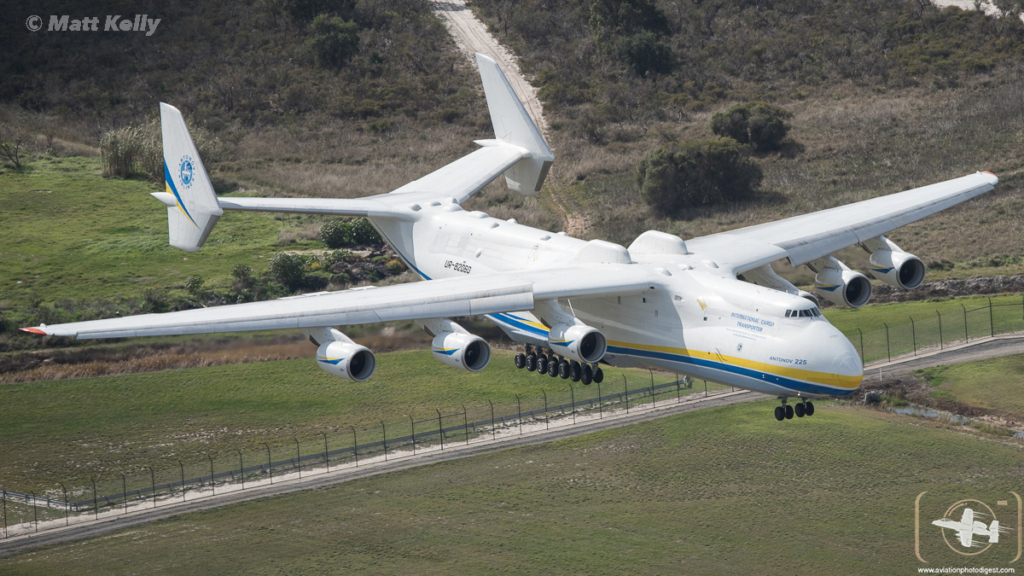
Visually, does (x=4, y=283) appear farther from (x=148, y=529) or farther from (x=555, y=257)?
Answer: (x=555, y=257)

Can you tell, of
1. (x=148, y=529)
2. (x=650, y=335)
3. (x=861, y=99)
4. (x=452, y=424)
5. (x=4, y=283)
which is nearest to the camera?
(x=650, y=335)

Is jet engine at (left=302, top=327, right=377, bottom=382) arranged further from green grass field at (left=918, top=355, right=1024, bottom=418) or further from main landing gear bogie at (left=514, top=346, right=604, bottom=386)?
green grass field at (left=918, top=355, right=1024, bottom=418)

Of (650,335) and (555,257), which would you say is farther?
(555,257)

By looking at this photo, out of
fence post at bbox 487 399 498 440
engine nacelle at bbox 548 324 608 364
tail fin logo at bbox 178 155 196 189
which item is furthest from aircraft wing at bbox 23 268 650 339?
fence post at bbox 487 399 498 440

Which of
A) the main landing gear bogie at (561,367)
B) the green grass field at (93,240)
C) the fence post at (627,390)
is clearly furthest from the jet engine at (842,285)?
the green grass field at (93,240)

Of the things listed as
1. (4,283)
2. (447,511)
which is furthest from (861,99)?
(4,283)

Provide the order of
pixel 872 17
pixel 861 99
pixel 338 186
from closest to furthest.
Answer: pixel 338 186, pixel 861 99, pixel 872 17

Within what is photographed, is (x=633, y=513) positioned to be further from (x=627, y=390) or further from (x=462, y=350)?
(x=462, y=350)
